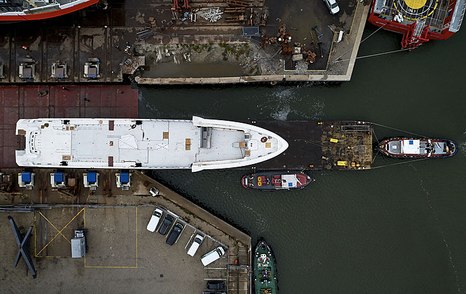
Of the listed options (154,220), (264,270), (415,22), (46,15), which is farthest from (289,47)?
(46,15)

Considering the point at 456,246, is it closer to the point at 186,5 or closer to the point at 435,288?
the point at 435,288

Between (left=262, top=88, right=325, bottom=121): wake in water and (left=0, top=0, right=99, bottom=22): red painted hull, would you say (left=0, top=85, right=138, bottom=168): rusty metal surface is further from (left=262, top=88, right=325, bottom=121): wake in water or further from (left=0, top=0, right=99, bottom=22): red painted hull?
(left=262, top=88, right=325, bottom=121): wake in water

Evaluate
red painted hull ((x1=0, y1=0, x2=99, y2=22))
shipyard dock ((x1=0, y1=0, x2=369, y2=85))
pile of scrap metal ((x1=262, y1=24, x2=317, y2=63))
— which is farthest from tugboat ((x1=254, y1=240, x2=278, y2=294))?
Result: red painted hull ((x1=0, y1=0, x2=99, y2=22))

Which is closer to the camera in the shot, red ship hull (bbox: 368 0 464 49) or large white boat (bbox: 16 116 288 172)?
large white boat (bbox: 16 116 288 172)

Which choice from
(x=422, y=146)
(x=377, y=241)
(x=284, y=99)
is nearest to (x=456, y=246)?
(x=377, y=241)

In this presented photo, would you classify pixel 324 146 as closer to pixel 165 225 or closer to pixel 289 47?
pixel 289 47

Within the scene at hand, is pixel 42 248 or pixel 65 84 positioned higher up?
pixel 65 84
